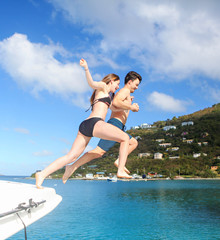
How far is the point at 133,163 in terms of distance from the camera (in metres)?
148

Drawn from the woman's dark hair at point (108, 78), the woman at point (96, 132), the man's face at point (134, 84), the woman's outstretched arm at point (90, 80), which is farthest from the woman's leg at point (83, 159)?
the man's face at point (134, 84)

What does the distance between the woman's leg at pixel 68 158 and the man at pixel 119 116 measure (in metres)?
0.24

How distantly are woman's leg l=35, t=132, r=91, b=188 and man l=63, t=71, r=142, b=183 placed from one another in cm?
24

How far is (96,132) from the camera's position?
4027mm

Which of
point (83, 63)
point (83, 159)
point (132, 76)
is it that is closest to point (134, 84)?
point (132, 76)

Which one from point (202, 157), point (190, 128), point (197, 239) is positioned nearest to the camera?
point (197, 239)

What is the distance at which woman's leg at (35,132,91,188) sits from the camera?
3993 mm

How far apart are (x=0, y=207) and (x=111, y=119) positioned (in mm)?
2282

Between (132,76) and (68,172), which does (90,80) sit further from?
(68,172)

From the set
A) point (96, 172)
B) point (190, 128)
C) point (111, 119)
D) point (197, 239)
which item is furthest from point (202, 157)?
point (111, 119)

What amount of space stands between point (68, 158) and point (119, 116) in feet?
3.62

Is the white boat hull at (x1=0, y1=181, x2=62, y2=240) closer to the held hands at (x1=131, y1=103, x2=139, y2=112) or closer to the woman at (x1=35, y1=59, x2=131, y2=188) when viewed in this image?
the woman at (x1=35, y1=59, x2=131, y2=188)

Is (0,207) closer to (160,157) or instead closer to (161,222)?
(161,222)

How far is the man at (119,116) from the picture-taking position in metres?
4.33
